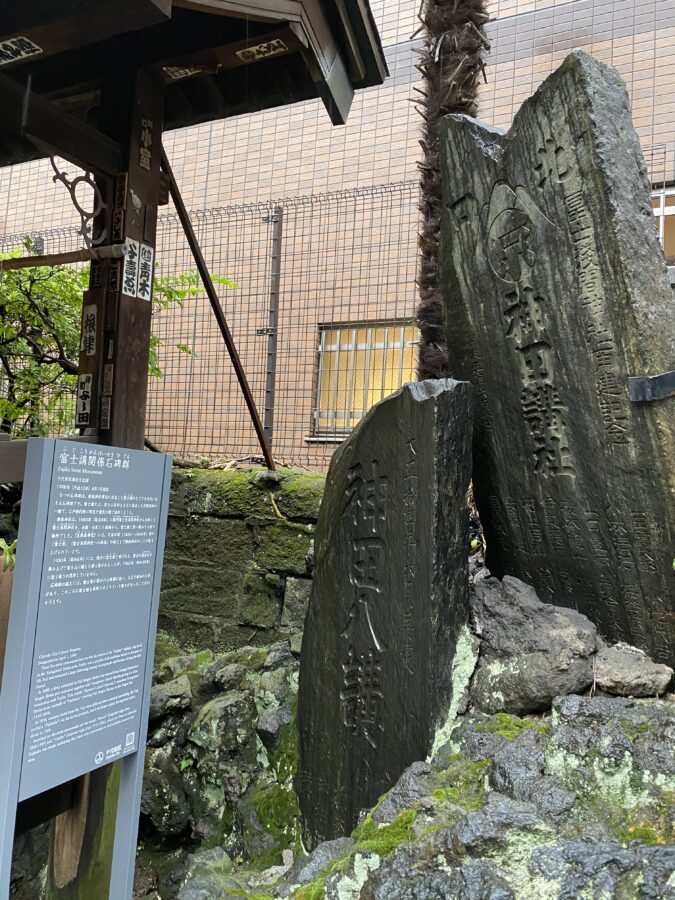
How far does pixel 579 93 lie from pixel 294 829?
164 inches

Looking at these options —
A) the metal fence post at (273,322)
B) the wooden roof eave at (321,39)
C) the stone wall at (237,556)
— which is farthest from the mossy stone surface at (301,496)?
the wooden roof eave at (321,39)

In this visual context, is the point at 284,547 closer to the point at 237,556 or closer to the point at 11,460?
the point at 237,556

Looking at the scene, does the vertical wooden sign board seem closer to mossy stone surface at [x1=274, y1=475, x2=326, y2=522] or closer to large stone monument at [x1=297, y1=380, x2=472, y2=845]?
large stone monument at [x1=297, y1=380, x2=472, y2=845]

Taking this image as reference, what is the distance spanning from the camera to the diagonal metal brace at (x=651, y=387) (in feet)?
10.9

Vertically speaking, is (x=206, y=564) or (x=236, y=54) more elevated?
(x=236, y=54)

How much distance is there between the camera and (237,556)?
6828mm

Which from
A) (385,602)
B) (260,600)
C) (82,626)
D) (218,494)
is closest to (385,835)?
(385,602)

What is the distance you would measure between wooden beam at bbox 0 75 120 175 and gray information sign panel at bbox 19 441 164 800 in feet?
6.33

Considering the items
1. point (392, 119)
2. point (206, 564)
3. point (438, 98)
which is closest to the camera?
point (438, 98)

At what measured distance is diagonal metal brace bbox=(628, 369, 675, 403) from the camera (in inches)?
130

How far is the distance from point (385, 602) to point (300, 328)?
538 cm

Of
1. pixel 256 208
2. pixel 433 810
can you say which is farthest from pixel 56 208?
pixel 433 810

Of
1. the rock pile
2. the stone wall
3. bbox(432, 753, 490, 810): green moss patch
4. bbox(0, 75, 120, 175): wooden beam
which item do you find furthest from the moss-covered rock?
bbox(0, 75, 120, 175): wooden beam

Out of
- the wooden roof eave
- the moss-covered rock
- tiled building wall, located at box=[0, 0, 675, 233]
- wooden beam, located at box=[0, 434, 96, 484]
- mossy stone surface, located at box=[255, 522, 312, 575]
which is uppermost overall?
tiled building wall, located at box=[0, 0, 675, 233]
